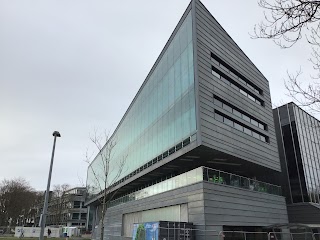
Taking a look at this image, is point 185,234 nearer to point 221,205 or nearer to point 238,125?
point 221,205

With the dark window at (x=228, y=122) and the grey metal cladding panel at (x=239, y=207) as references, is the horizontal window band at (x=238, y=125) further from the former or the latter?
the grey metal cladding panel at (x=239, y=207)

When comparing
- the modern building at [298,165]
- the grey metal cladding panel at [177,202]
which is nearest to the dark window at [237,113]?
the modern building at [298,165]

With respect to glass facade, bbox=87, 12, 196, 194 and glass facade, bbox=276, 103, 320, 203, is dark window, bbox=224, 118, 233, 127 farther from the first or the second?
glass facade, bbox=276, 103, 320, 203

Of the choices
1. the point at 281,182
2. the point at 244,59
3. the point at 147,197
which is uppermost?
the point at 244,59

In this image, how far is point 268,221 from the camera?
28.8 metres

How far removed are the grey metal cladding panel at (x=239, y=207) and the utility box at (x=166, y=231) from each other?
170 cm

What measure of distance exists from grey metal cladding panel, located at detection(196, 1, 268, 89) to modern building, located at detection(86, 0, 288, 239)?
130 millimetres

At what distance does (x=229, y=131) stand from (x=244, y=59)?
12.0 m

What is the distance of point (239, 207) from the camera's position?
25719mm

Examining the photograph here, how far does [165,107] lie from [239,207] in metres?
13.0

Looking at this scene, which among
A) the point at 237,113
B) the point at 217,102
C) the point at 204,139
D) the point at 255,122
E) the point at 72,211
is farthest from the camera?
the point at 72,211

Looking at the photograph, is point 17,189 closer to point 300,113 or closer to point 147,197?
point 147,197

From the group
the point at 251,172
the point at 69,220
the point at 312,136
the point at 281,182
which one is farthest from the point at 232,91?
the point at 69,220

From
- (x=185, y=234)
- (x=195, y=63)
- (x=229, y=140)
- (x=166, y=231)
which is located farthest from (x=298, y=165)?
(x=166, y=231)
